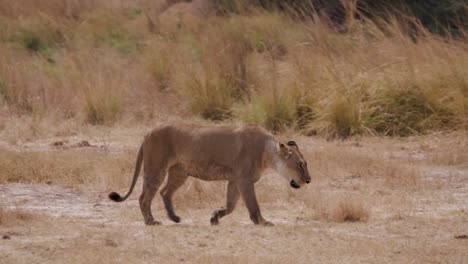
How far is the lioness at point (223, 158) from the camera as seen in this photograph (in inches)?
398

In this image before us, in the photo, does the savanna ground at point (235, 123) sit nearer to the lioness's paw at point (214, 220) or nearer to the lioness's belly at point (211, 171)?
the lioness's paw at point (214, 220)

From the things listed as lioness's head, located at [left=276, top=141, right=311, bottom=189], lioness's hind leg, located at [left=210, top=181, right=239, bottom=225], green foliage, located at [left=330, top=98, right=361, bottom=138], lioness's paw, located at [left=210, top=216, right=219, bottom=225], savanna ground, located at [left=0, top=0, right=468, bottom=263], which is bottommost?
green foliage, located at [left=330, top=98, right=361, bottom=138]

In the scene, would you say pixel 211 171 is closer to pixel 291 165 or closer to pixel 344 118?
pixel 291 165

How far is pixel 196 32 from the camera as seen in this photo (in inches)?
899

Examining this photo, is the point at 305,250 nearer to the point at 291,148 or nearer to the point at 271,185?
the point at 291,148

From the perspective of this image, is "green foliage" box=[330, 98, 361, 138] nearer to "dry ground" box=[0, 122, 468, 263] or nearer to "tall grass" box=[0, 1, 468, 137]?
"tall grass" box=[0, 1, 468, 137]

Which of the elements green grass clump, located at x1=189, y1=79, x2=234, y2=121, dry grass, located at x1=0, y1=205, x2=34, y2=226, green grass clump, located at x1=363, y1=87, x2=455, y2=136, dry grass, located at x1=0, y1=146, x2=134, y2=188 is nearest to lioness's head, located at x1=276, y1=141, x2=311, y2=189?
dry grass, located at x1=0, y1=205, x2=34, y2=226

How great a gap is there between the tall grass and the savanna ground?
3 cm

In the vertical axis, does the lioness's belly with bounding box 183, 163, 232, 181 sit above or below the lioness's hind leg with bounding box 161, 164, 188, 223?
above

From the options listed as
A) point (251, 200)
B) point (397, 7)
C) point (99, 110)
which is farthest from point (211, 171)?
point (397, 7)

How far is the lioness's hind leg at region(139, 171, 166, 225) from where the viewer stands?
10.4 metres

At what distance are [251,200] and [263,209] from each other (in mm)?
1439

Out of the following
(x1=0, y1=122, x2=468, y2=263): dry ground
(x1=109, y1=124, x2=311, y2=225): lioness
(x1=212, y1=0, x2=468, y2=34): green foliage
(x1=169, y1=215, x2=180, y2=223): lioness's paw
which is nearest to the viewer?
(x1=0, y1=122, x2=468, y2=263): dry ground

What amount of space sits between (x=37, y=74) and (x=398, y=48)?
6041 mm
